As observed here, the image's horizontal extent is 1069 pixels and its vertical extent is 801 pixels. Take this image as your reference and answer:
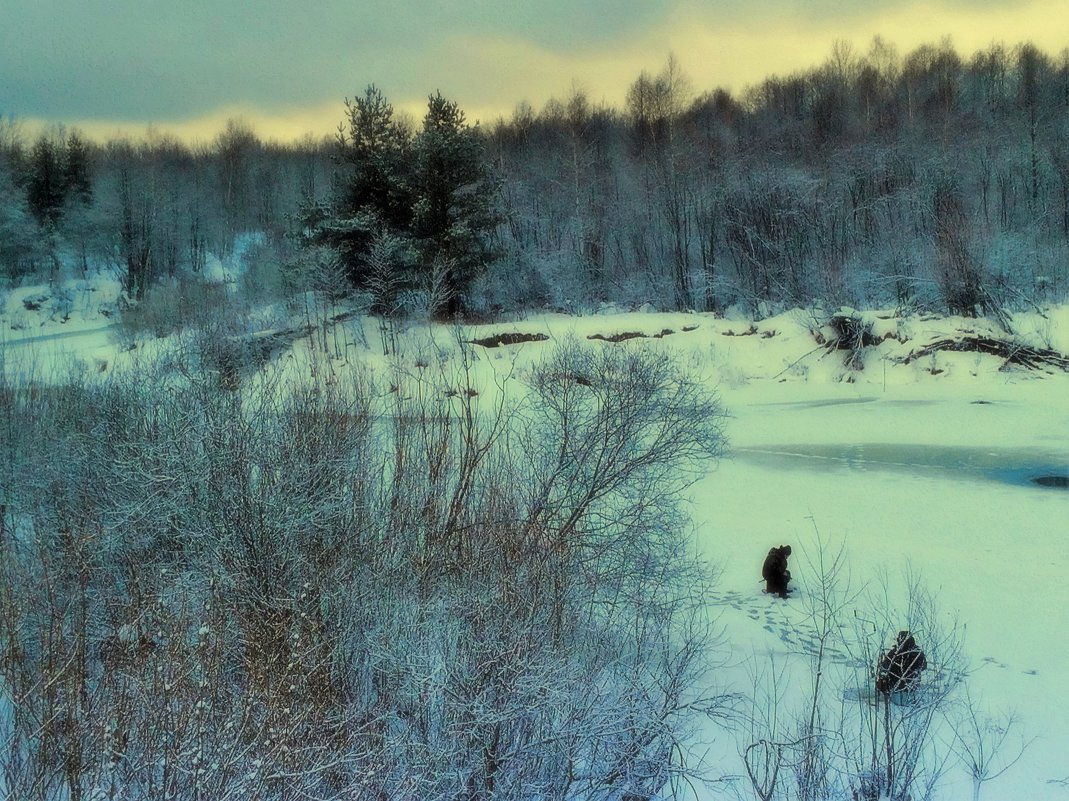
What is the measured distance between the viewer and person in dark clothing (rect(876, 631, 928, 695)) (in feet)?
20.8

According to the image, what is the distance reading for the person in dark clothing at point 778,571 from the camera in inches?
364

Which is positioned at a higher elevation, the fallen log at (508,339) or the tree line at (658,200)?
the tree line at (658,200)

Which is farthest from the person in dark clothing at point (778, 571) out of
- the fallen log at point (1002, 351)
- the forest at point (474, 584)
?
the fallen log at point (1002, 351)

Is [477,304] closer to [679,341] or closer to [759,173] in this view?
[679,341]

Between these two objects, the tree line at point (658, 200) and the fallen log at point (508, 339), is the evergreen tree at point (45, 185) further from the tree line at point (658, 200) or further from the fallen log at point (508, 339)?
the fallen log at point (508, 339)

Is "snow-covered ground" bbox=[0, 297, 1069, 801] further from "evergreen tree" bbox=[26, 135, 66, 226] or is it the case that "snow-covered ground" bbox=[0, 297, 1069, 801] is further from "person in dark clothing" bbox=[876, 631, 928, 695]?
"evergreen tree" bbox=[26, 135, 66, 226]

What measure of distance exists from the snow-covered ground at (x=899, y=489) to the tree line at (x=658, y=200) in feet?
10.6

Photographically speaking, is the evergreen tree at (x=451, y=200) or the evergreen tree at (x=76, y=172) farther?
the evergreen tree at (x=76, y=172)

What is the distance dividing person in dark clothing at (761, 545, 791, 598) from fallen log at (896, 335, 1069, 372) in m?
16.2

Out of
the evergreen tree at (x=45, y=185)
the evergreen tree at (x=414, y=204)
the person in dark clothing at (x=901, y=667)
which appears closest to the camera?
the person in dark clothing at (x=901, y=667)

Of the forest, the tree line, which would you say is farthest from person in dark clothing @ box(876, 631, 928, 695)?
the tree line

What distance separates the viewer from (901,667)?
6426mm

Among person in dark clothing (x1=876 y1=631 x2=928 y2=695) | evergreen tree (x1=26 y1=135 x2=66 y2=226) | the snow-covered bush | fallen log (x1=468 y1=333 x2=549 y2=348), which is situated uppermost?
evergreen tree (x1=26 y1=135 x2=66 y2=226)

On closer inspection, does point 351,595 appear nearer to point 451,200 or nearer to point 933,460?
point 933,460
